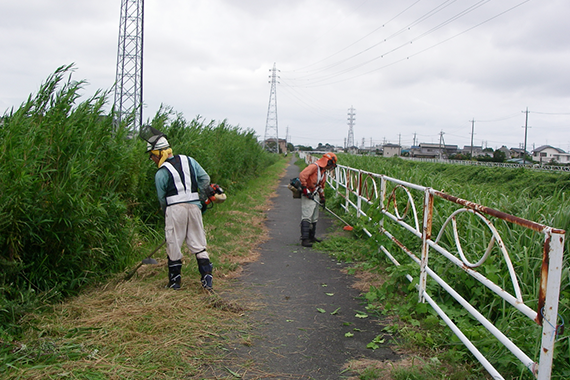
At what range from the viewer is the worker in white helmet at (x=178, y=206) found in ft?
15.2

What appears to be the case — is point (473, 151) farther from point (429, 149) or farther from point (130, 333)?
point (130, 333)

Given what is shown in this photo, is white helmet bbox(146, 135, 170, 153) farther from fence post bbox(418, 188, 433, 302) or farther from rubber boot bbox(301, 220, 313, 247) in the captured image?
rubber boot bbox(301, 220, 313, 247)

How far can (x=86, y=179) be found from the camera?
167 inches

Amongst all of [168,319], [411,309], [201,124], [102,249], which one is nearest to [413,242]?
[411,309]

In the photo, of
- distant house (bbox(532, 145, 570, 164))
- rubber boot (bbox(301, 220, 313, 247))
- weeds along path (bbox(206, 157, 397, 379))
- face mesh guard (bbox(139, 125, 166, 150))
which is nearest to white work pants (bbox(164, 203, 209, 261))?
weeds along path (bbox(206, 157, 397, 379))

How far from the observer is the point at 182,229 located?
15.4ft

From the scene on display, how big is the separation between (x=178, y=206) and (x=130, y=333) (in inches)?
60.3

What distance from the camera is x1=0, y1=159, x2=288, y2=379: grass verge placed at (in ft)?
9.52

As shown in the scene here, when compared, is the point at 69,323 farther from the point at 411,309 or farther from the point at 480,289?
the point at 480,289

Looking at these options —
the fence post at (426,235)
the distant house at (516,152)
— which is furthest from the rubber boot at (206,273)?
the distant house at (516,152)

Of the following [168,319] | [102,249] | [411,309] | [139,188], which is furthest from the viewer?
[139,188]

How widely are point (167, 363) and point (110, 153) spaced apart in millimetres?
3234

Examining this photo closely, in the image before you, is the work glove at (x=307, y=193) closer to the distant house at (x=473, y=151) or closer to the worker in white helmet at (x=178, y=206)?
the worker in white helmet at (x=178, y=206)

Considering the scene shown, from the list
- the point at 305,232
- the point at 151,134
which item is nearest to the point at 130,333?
the point at 151,134
